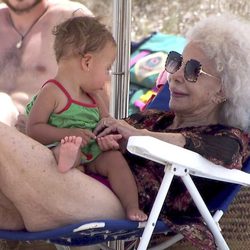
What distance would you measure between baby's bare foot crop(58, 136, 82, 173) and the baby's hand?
246 mm

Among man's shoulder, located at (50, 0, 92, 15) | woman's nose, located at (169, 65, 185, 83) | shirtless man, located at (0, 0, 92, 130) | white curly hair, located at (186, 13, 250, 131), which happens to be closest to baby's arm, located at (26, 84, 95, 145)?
woman's nose, located at (169, 65, 185, 83)

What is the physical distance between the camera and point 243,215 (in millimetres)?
3771

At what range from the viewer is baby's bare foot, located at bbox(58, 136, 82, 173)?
9.12 ft

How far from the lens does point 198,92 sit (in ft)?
10.9

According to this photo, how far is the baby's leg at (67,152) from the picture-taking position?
110 inches

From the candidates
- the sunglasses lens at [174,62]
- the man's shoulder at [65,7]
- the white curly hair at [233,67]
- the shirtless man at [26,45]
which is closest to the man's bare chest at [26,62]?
the shirtless man at [26,45]

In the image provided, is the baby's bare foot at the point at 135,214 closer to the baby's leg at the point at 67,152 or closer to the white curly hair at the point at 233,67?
the baby's leg at the point at 67,152

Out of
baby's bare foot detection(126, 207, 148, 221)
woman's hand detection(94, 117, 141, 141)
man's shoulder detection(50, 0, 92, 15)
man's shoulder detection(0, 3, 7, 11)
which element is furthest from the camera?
man's shoulder detection(0, 3, 7, 11)

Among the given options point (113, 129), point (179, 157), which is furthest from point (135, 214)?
point (113, 129)

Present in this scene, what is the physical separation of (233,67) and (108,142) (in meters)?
0.59

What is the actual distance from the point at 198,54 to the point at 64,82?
574 millimetres

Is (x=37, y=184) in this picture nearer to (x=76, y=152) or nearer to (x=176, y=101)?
(x=76, y=152)

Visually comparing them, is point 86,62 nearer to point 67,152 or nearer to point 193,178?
point 67,152

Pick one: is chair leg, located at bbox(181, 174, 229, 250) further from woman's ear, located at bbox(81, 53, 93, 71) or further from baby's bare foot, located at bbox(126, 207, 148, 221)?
woman's ear, located at bbox(81, 53, 93, 71)
